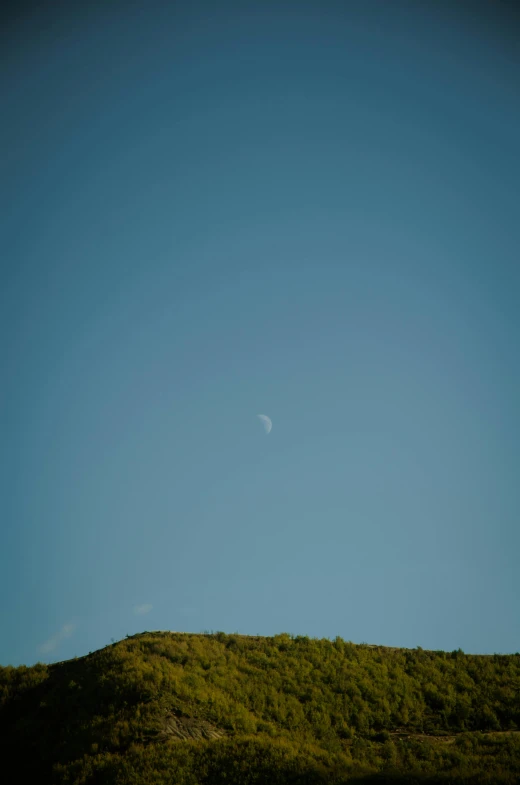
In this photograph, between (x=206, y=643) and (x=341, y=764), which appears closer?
(x=341, y=764)

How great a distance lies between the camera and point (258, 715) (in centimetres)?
2230

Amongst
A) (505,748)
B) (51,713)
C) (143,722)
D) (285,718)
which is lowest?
(505,748)

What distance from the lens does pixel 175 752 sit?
17.2 metres

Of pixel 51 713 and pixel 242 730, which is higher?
pixel 51 713

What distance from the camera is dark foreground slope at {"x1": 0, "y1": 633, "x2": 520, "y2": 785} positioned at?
651 inches

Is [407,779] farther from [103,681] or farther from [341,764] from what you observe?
[103,681]

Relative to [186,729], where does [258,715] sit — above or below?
below

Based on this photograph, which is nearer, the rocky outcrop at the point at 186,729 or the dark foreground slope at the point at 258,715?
the dark foreground slope at the point at 258,715

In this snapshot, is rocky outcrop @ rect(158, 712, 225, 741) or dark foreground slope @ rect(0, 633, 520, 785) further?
rocky outcrop @ rect(158, 712, 225, 741)

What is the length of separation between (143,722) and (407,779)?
1004 cm

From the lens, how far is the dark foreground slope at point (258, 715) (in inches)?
651

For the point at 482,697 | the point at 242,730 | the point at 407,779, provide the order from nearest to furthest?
the point at 407,779 < the point at 242,730 < the point at 482,697

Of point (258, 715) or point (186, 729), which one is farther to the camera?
point (258, 715)

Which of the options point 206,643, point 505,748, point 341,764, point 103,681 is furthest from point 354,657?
point 103,681
